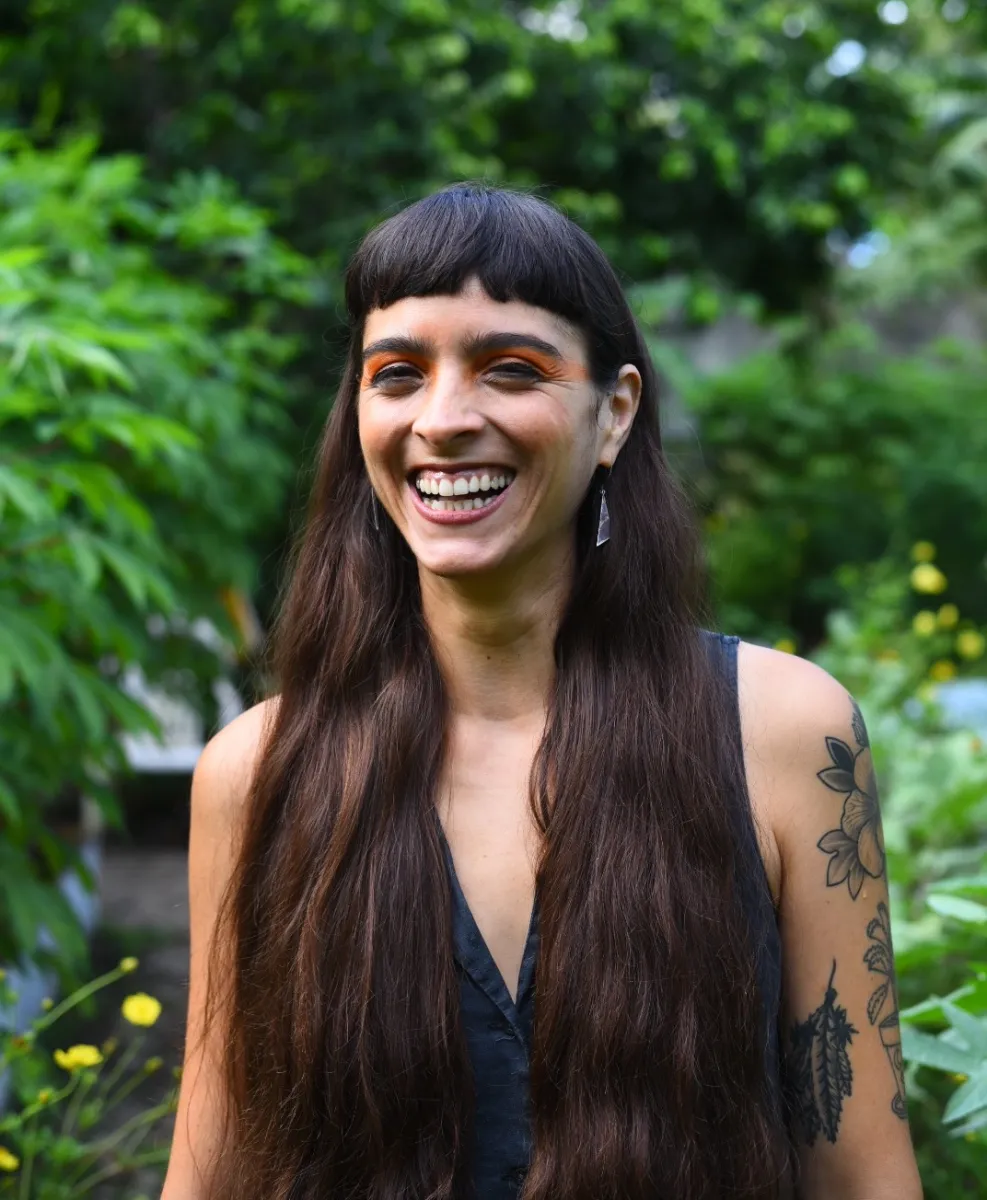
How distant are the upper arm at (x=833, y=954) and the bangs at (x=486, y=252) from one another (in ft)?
2.07

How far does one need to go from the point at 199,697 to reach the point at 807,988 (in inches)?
126

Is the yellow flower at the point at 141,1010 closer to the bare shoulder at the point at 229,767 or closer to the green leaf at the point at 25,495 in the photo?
the bare shoulder at the point at 229,767

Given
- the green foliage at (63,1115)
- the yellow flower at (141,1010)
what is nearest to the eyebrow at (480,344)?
the green foliage at (63,1115)

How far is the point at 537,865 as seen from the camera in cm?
198

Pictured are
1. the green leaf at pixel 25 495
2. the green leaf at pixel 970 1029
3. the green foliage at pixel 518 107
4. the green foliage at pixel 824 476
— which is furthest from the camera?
the green foliage at pixel 824 476

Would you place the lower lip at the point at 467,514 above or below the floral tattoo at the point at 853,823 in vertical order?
above

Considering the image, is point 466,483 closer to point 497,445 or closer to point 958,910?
point 497,445

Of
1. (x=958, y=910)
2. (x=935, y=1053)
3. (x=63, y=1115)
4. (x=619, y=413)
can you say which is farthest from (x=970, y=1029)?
(x=63, y=1115)

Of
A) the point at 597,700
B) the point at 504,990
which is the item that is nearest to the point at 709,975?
the point at 504,990

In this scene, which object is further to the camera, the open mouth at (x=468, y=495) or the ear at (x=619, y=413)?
the ear at (x=619, y=413)

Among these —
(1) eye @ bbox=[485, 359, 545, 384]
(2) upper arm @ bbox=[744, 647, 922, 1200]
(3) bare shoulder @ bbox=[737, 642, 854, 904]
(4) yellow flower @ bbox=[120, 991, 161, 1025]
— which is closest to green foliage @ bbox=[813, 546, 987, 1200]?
(2) upper arm @ bbox=[744, 647, 922, 1200]

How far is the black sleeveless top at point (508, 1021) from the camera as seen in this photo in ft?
6.30

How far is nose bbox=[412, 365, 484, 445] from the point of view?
1.89 meters

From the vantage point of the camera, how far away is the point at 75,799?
6.24 metres
